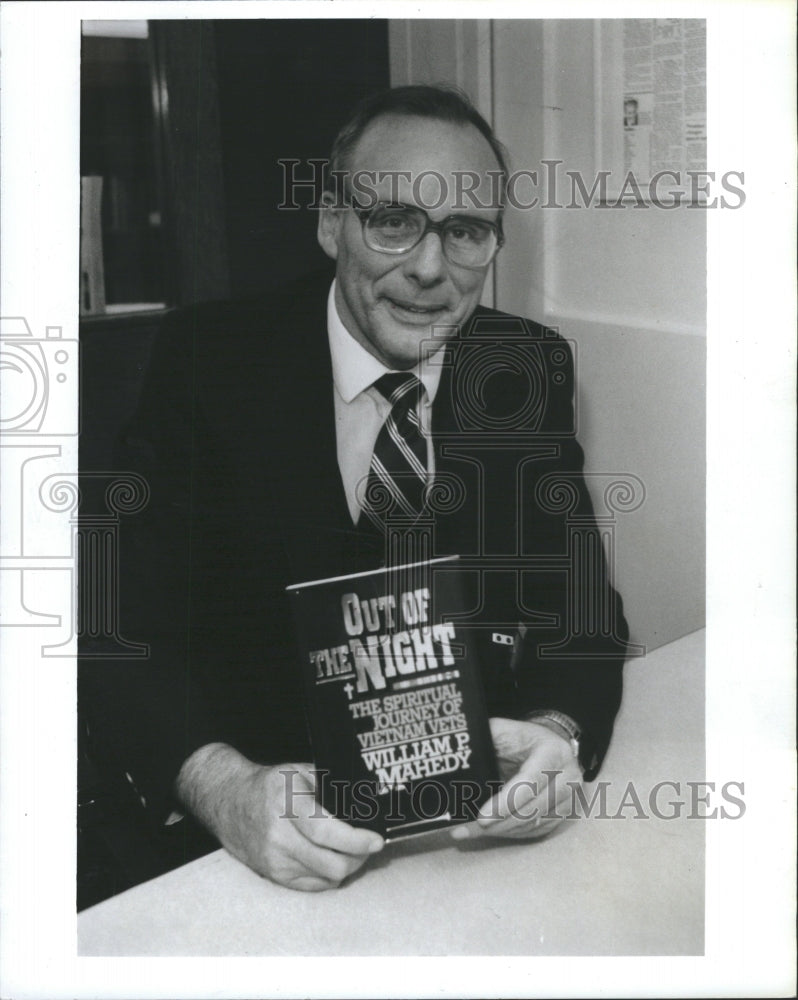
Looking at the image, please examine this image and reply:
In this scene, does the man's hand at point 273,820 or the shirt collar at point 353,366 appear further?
the shirt collar at point 353,366

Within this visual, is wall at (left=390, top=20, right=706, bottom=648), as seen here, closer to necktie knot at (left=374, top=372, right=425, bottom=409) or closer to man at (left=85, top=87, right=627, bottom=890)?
man at (left=85, top=87, right=627, bottom=890)

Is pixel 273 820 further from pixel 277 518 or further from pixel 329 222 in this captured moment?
pixel 329 222

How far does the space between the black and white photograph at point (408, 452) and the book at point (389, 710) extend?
11 mm

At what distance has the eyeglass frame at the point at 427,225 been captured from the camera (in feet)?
4.82

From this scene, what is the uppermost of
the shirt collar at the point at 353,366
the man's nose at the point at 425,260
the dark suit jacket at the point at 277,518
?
the man's nose at the point at 425,260

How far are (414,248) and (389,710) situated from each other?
2.02 ft

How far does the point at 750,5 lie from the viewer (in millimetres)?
1519

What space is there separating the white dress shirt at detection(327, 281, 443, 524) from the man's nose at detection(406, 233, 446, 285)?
0.11 meters

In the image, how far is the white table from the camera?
1.38 meters

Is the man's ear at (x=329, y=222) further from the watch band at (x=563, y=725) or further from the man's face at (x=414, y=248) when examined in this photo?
the watch band at (x=563, y=725)

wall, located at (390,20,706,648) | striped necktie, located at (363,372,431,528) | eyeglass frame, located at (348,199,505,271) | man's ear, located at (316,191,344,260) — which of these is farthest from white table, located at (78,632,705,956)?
man's ear, located at (316,191,344,260)

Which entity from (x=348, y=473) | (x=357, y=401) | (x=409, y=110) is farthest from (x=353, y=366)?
(x=409, y=110)

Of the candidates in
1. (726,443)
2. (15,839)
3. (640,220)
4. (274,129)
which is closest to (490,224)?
(640,220)

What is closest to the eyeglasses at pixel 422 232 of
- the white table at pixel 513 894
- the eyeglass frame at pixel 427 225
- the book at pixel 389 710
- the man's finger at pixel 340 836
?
the eyeglass frame at pixel 427 225
